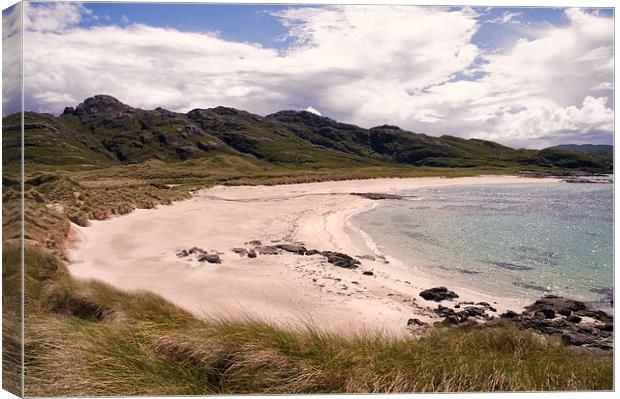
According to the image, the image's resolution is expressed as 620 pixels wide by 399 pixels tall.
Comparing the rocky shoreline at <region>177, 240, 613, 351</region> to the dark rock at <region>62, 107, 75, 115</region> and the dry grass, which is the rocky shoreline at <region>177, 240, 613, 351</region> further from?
the dark rock at <region>62, 107, 75, 115</region>

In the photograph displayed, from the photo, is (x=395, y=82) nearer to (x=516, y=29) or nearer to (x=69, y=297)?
(x=516, y=29)

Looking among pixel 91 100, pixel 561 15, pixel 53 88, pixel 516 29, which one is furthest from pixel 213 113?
pixel 561 15

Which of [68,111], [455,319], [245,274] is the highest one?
[68,111]

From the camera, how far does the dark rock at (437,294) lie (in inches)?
211

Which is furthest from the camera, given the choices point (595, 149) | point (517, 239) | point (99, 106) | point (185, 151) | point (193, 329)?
point (185, 151)

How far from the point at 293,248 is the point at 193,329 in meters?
2.23

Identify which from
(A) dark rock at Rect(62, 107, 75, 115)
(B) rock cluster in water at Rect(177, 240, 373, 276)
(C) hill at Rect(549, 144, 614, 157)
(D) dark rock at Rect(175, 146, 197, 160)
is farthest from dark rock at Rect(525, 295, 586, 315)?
(A) dark rock at Rect(62, 107, 75, 115)

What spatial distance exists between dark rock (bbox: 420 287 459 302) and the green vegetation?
715 mm

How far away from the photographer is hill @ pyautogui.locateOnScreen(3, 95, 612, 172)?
479cm

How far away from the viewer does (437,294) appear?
537cm

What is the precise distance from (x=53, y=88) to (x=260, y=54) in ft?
7.35

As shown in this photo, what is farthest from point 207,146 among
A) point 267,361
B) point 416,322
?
point 416,322

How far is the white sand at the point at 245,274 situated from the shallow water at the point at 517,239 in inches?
15.0

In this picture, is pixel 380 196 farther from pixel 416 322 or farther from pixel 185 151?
pixel 416 322
